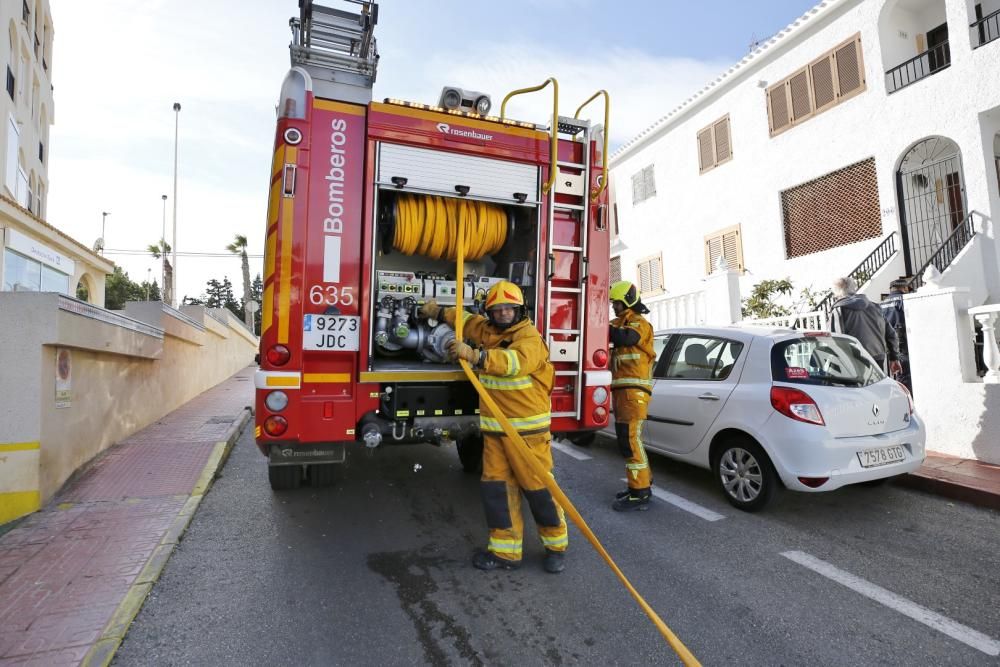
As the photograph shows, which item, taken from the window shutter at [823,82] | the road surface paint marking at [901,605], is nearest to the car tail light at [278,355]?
the road surface paint marking at [901,605]

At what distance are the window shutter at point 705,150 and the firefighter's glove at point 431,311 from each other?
12.7 metres

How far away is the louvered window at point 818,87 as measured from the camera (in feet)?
36.5

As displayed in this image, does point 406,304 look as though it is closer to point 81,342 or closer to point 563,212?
point 563,212

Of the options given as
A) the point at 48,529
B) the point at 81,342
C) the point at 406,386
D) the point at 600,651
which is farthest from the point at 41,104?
the point at 600,651

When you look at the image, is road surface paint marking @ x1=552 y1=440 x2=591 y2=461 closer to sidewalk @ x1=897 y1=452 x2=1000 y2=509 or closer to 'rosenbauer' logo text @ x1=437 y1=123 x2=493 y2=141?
sidewalk @ x1=897 y1=452 x2=1000 y2=509

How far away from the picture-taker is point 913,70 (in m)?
10.5

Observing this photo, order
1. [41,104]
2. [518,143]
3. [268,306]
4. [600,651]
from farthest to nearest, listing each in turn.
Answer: [41,104] → [518,143] → [268,306] → [600,651]

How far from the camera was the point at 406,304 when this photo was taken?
3.94 m

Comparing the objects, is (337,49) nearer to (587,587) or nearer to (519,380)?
(519,380)

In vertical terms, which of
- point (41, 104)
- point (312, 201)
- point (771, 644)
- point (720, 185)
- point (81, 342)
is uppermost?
point (41, 104)

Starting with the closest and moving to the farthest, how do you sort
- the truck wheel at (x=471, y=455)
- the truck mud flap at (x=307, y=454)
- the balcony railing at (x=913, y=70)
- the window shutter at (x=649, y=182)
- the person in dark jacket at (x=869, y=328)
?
the truck mud flap at (x=307, y=454) < the truck wheel at (x=471, y=455) < the person in dark jacket at (x=869, y=328) < the balcony railing at (x=913, y=70) < the window shutter at (x=649, y=182)

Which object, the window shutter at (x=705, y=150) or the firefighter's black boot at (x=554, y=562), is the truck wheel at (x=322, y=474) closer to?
the firefighter's black boot at (x=554, y=562)

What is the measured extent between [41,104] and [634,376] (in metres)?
25.6

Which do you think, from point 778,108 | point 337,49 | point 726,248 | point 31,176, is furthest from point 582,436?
point 31,176
